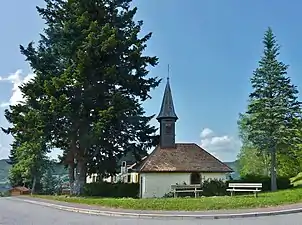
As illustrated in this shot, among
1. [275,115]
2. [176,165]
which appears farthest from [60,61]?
[275,115]

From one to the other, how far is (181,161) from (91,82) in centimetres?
1028

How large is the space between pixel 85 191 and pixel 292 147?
19362 mm

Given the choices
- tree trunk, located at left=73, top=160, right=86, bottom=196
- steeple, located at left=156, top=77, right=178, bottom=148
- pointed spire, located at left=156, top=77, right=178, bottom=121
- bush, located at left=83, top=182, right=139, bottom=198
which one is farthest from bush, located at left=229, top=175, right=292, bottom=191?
tree trunk, located at left=73, top=160, right=86, bottom=196

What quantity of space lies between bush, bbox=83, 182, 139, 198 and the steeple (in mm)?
5068

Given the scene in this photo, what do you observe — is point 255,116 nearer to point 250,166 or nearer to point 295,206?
point 250,166

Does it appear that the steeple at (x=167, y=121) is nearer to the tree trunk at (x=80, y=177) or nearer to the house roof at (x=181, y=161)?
the house roof at (x=181, y=161)

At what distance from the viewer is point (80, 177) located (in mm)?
32344

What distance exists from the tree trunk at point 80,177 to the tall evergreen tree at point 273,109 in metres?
16.5

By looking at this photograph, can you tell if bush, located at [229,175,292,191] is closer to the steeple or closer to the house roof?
the house roof

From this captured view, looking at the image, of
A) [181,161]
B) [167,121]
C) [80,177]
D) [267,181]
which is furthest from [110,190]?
[267,181]

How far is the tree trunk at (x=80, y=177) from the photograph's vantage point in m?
32.2

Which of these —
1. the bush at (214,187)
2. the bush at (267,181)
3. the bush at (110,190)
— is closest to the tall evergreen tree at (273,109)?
the bush at (267,181)

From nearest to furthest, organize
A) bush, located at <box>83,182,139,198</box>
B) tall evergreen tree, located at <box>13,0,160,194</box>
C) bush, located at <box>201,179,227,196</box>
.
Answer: tall evergreen tree, located at <box>13,0,160,194</box> < bush, located at <box>201,179,227,196</box> < bush, located at <box>83,182,139,198</box>

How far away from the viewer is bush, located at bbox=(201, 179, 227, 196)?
31.8 m
